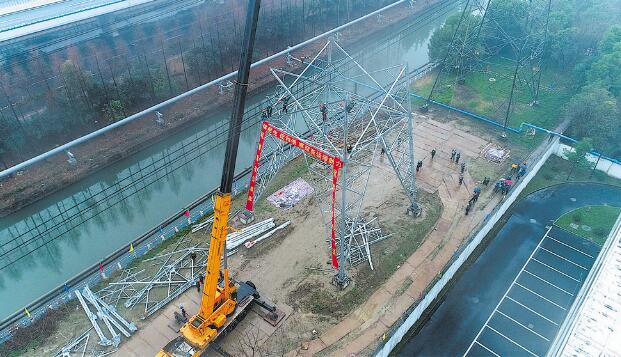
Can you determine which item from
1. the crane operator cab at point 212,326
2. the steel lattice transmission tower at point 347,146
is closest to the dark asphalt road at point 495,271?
the steel lattice transmission tower at point 347,146

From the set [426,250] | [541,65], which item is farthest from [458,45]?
[426,250]

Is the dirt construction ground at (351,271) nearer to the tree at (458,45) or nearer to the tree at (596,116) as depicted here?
the tree at (596,116)

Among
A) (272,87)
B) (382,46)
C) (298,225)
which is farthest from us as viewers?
(382,46)

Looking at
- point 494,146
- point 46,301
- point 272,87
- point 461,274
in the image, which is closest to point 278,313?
point 461,274

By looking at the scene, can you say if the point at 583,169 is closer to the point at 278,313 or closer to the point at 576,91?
the point at 576,91

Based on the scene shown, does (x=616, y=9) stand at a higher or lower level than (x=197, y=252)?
higher

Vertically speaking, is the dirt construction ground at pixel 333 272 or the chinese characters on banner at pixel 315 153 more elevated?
the chinese characters on banner at pixel 315 153

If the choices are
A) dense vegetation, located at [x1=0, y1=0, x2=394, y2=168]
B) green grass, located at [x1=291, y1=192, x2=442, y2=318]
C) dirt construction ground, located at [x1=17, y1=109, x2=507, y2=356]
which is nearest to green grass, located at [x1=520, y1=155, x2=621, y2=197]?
dirt construction ground, located at [x1=17, y1=109, x2=507, y2=356]
